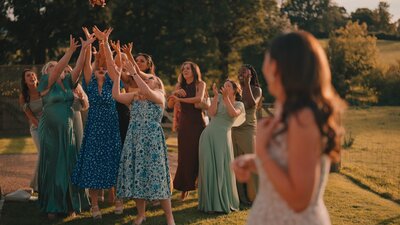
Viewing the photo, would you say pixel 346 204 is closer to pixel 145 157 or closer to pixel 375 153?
pixel 145 157

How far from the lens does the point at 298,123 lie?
7.82 ft

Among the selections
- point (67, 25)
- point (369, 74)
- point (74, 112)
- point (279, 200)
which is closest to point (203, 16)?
point (67, 25)

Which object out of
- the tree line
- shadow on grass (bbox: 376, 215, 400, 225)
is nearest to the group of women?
shadow on grass (bbox: 376, 215, 400, 225)

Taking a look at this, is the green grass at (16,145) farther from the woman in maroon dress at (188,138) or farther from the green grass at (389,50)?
the green grass at (389,50)

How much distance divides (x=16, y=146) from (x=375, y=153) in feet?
34.1

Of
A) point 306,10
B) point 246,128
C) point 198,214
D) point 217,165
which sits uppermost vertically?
point 306,10

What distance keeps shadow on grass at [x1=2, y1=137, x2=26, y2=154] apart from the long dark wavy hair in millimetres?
13234

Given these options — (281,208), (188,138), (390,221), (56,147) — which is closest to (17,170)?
(188,138)

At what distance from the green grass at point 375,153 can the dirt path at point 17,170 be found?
391 centimetres

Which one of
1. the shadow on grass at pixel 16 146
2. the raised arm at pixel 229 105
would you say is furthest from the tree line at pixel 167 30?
the raised arm at pixel 229 105

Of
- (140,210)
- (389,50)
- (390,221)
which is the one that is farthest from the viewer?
(389,50)

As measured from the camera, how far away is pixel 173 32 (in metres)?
35.5

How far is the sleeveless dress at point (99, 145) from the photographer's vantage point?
23.7 ft

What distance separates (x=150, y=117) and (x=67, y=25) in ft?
82.6
